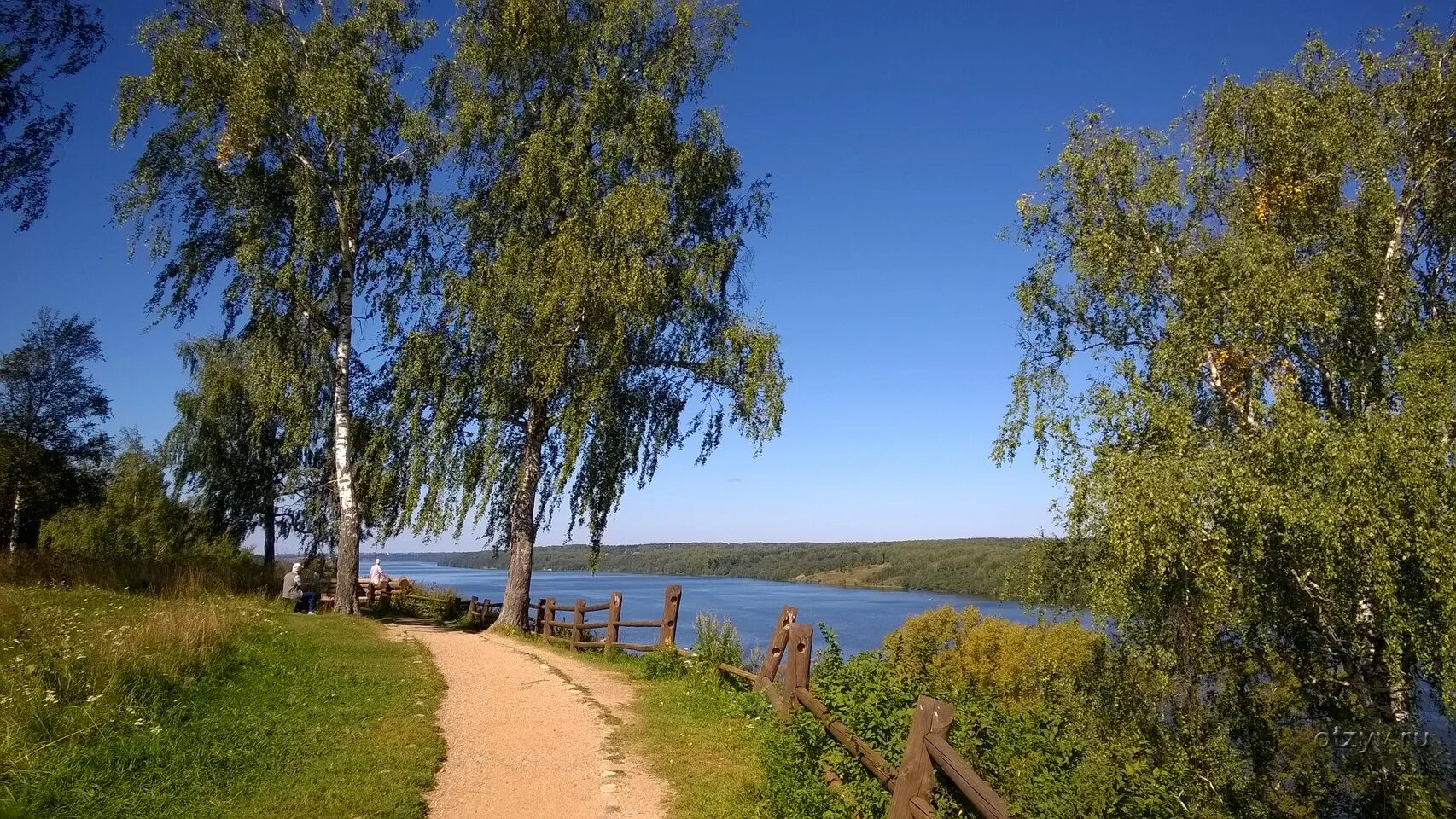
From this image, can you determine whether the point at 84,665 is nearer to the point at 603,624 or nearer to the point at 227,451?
the point at 603,624

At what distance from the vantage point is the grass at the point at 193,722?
5742mm

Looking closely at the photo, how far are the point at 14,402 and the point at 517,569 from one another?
70.6ft

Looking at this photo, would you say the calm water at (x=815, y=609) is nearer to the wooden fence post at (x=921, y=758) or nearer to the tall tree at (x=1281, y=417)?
the tall tree at (x=1281, y=417)

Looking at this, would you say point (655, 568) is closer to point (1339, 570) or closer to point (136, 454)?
point (136, 454)

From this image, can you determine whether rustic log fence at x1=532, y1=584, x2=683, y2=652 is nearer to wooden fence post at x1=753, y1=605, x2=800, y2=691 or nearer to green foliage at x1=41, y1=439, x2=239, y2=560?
wooden fence post at x1=753, y1=605, x2=800, y2=691

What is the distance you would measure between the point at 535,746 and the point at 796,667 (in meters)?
2.59

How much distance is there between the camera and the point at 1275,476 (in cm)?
929

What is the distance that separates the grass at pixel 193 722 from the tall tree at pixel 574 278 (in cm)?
593

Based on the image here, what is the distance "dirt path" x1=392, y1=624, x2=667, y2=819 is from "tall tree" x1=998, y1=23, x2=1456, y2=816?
605 centimetres

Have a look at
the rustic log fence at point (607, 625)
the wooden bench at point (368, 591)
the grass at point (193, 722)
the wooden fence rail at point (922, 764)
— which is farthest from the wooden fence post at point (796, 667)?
the wooden bench at point (368, 591)

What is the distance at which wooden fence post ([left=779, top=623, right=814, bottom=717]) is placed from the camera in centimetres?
820

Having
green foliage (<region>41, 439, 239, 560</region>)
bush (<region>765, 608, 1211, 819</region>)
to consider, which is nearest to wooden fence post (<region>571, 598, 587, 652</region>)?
bush (<region>765, 608, 1211, 819</region>)

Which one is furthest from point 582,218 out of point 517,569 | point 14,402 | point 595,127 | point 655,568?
point 655,568

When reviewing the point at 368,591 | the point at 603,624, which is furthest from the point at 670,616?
the point at 368,591
